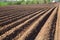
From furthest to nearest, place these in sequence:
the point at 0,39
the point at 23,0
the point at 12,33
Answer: the point at 23,0
the point at 12,33
the point at 0,39

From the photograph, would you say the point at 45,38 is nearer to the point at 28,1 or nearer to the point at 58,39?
the point at 58,39

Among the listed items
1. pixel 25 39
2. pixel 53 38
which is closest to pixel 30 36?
pixel 25 39

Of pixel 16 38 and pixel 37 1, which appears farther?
pixel 37 1

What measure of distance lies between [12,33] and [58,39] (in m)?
1.50

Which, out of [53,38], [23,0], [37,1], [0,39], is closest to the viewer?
[0,39]

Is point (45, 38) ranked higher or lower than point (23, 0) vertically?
higher

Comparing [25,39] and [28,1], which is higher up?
[25,39]

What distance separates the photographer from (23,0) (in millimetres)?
37375

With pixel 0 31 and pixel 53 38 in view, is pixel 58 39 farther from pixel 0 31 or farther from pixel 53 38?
pixel 0 31

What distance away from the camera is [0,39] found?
4527mm

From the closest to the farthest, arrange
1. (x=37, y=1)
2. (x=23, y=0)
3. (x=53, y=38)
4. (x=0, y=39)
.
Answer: (x=0, y=39), (x=53, y=38), (x=23, y=0), (x=37, y=1)

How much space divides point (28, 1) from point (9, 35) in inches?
1329

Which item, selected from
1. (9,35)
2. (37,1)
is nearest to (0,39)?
(9,35)

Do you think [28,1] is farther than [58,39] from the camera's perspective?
Yes
